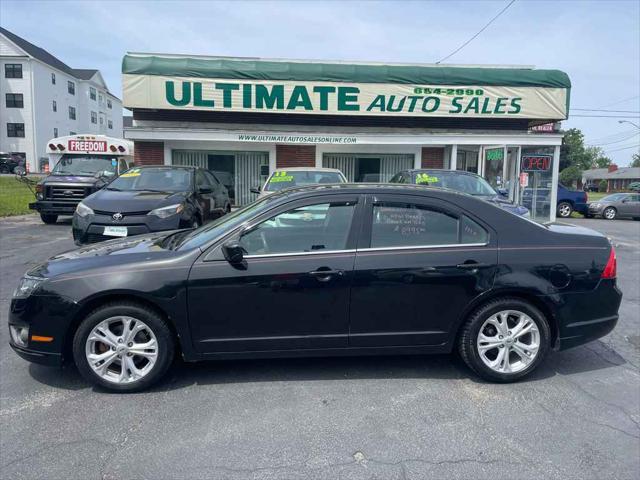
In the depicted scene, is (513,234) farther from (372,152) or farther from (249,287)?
(372,152)

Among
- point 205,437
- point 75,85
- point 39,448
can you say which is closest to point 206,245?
point 205,437

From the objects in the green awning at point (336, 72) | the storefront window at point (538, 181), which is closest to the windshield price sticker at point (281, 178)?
the green awning at point (336, 72)

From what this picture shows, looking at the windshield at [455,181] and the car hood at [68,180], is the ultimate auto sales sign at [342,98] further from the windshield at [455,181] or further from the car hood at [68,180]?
the windshield at [455,181]

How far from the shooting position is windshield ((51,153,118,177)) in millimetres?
12625

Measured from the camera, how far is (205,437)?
2.94m

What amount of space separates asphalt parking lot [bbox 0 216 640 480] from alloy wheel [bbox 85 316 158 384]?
169 millimetres

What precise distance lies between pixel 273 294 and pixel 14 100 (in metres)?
50.4

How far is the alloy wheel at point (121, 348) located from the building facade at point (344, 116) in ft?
38.5

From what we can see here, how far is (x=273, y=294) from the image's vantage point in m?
3.46

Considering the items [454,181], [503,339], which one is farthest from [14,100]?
[503,339]

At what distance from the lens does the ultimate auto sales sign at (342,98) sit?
1479cm

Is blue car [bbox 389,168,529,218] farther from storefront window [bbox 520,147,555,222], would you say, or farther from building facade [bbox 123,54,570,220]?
storefront window [bbox 520,147,555,222]

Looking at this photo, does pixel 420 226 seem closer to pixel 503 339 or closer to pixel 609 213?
pixel 503 339

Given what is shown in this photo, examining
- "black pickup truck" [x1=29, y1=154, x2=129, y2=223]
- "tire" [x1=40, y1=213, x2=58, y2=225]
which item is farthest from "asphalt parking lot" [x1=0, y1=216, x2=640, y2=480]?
"tire" [x1=40, y1=213, x2=58, y2=225]
